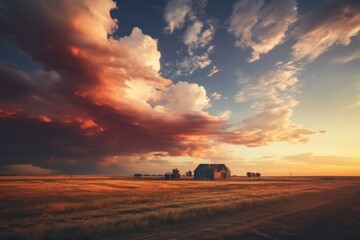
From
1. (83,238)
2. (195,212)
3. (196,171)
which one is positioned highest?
(196,171)

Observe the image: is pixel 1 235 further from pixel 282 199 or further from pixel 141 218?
pixel 282 199

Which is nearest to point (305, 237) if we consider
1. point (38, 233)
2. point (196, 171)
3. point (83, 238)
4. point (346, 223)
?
point (346, 223)

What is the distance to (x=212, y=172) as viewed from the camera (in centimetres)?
10562

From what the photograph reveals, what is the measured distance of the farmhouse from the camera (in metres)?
106

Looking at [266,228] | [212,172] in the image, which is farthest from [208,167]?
[266,228]

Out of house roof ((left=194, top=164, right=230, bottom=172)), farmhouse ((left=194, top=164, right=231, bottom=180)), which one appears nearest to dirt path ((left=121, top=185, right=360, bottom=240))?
farmhouse ((left=194, top=164, right=231, bottom=180))

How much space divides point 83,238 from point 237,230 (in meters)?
7.68

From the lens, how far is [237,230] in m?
12.5

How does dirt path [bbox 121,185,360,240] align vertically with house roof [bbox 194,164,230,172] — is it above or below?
below

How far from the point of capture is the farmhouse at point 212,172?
10569 cm

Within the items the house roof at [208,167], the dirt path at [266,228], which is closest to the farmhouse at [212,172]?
the house roof at [208,167]

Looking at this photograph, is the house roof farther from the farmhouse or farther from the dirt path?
the dirt path

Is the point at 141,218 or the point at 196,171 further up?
the point at 196,171

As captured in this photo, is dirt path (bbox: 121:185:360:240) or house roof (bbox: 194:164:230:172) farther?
house roof (bbox: 194:164:230:172)
